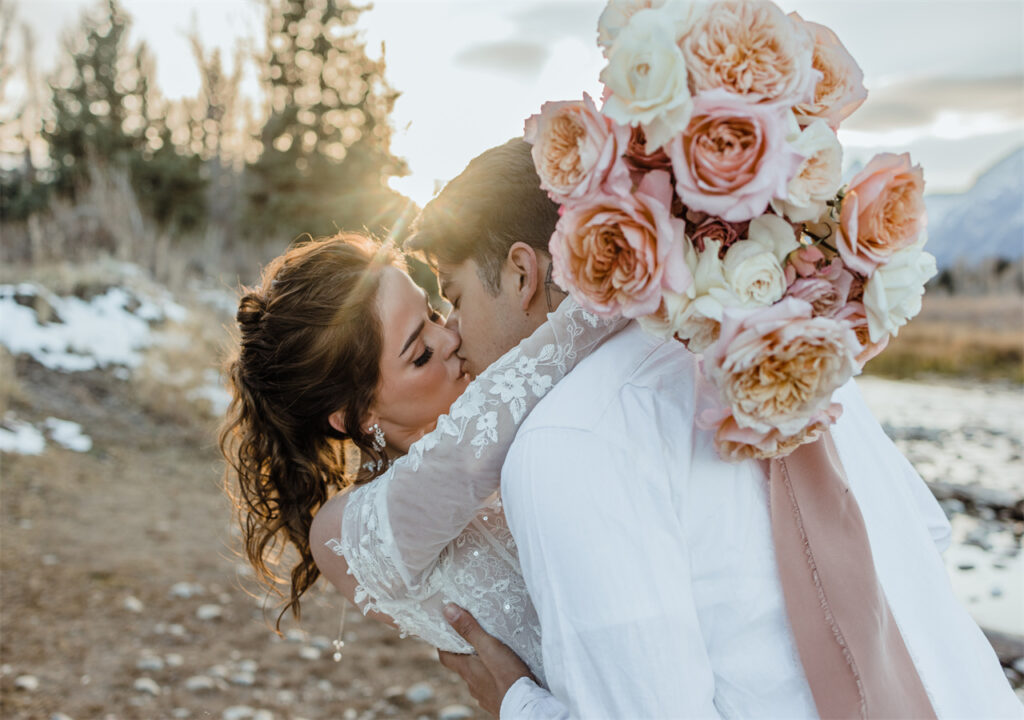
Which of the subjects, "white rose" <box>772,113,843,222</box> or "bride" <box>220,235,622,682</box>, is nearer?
"white rose" <box>772,113,843,222</box>

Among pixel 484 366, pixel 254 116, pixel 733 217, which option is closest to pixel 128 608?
pixel 484 366

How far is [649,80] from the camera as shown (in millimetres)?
1438

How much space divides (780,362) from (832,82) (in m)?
0.56

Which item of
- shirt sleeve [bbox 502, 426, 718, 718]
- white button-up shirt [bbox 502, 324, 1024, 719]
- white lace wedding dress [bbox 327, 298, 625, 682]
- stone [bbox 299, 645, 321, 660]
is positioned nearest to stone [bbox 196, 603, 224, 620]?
stone [bbox 299, 645, 321, 660]

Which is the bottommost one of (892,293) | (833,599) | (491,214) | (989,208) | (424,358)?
(989,208)

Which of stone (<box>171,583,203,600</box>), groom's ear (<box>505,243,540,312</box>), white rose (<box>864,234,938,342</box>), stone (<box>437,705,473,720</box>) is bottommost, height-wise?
stone (<box>171,583,203,600</box>)

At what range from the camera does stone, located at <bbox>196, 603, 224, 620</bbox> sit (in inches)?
209

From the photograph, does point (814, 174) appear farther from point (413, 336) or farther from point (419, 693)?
point (419, 693)

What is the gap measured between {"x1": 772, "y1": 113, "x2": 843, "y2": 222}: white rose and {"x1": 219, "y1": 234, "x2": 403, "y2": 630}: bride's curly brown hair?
1871 mm

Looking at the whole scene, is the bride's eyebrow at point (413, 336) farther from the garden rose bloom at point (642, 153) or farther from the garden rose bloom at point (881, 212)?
the garden rose bloom at point (881, 212)

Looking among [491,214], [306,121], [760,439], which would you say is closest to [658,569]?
[760,439]

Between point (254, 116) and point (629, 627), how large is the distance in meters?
23.6

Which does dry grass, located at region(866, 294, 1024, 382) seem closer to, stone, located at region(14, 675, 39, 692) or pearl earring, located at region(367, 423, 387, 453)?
pearl earring, located at region(367, 423, 387, 453)

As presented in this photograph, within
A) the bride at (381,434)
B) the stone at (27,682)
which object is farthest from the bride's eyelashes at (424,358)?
the stone at (27,682)
